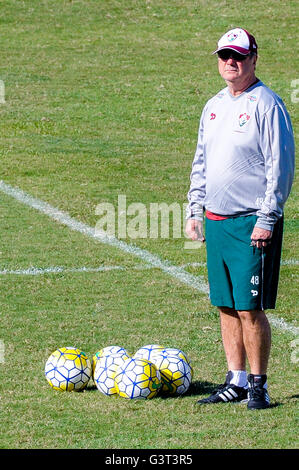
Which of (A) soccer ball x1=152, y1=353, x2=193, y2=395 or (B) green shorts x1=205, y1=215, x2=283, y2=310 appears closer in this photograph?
(B) green shorts x1=205, y1=215, x2=283, y2=310

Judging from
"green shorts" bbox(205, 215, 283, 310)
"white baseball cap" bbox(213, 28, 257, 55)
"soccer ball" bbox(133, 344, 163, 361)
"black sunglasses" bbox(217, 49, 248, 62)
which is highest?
"white baseball cap" bbox(213, 28, 257, 55)

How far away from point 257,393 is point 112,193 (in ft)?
24.7

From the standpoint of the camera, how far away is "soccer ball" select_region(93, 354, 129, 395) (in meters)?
6.92

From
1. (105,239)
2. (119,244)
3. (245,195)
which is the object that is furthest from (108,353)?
(105,239)

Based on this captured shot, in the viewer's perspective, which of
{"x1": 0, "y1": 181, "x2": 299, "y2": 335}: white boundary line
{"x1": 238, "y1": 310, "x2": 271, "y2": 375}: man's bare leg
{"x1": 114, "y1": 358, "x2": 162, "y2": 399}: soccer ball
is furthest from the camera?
{"x1": 0, "y1": 181, "x2": 299, "y2": 335}: white boundary line

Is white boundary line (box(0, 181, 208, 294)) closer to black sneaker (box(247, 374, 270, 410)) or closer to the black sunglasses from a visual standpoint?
black sneaker (box(247, 374, 270, 410))

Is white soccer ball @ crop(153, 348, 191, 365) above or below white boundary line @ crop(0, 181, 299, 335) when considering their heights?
below

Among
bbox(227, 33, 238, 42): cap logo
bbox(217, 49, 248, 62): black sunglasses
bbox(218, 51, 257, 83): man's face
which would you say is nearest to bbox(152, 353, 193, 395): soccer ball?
bbox(218, 51, 257, 83): man's face

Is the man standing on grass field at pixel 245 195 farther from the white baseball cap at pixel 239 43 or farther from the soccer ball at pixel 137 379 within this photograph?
the soccer ball at pixel 137 379

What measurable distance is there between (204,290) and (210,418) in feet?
10.9

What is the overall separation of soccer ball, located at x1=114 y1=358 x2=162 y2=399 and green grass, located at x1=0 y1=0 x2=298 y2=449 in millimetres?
77

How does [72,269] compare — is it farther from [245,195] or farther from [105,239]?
[245,195]

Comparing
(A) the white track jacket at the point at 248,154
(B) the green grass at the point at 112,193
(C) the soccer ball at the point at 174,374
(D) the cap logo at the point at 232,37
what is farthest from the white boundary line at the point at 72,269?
(D) the cap logo at the point at 232,37

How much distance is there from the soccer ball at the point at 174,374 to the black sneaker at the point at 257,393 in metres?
0.50
